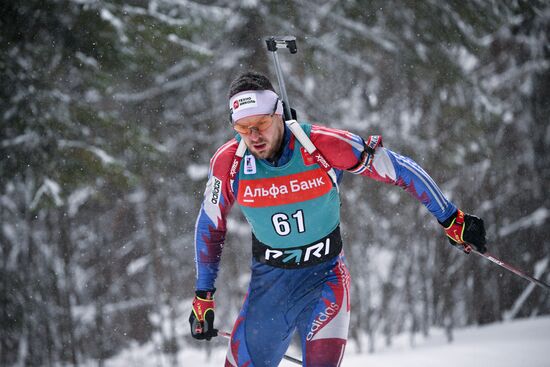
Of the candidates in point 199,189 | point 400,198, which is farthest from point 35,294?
point 400,198

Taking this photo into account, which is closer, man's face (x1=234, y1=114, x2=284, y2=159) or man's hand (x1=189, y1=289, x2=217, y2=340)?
man's face (x1=234, y1=114, x2=284, y2=159)

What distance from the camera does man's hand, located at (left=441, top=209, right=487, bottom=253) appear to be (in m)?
3.27

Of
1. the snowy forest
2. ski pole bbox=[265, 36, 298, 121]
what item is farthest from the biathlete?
the snowy forest

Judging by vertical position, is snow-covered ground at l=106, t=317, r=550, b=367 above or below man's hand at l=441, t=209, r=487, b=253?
below

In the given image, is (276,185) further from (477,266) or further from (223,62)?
(477,266)

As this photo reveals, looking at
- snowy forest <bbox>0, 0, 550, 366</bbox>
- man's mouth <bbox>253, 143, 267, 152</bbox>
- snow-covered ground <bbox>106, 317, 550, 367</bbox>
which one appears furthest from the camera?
snowy forest <bbox>0, 0, 550, 366</bbox>

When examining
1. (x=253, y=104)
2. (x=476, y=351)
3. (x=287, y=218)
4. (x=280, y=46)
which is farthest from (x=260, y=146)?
(x=476, y=351)

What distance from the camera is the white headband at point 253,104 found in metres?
3.05

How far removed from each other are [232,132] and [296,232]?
18.9 ft

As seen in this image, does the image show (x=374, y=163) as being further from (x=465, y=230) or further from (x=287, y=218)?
(x=465, y=230)

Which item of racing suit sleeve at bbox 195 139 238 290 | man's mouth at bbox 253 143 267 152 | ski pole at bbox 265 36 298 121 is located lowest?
racing suit sleeve at bbox 195 139 238 290

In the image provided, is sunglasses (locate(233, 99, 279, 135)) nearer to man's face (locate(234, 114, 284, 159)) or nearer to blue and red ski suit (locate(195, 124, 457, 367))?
man's face (locate(234, 114, 284, 159))

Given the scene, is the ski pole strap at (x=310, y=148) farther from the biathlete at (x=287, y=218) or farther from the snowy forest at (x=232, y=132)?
the snowy forest at (x=232, y=132)

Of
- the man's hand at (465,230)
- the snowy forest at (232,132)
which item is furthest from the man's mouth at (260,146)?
the snowy forest at (232,132)
